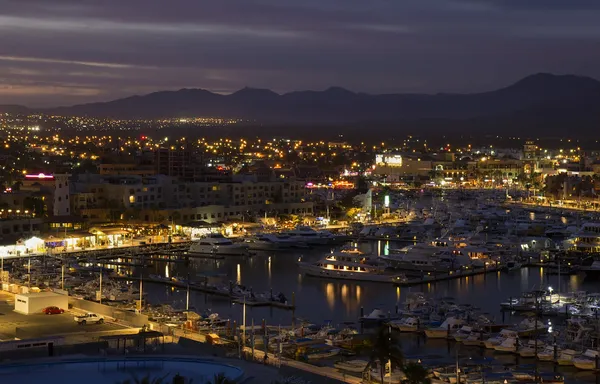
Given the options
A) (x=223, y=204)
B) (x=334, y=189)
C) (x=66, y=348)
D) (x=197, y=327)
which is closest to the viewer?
(x=66, y=348)

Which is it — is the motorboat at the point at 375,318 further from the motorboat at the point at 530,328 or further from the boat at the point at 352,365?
the boat at the point at 352,365

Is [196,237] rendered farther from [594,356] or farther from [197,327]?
[594,356]

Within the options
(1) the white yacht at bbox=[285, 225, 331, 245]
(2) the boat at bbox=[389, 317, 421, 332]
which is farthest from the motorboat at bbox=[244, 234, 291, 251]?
(2) the boat at bbox=[389, 317, 421, 332]

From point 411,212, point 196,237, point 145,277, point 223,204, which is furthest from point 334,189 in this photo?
point 145,277

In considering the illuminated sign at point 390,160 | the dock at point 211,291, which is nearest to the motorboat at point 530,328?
the dock at point 211,291

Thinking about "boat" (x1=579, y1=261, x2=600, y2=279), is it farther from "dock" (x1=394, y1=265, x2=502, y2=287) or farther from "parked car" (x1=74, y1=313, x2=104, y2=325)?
"parked car" (x1=74, y1=313, x2=104, y2=325)

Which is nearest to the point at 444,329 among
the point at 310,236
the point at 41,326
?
the point at 41,326
